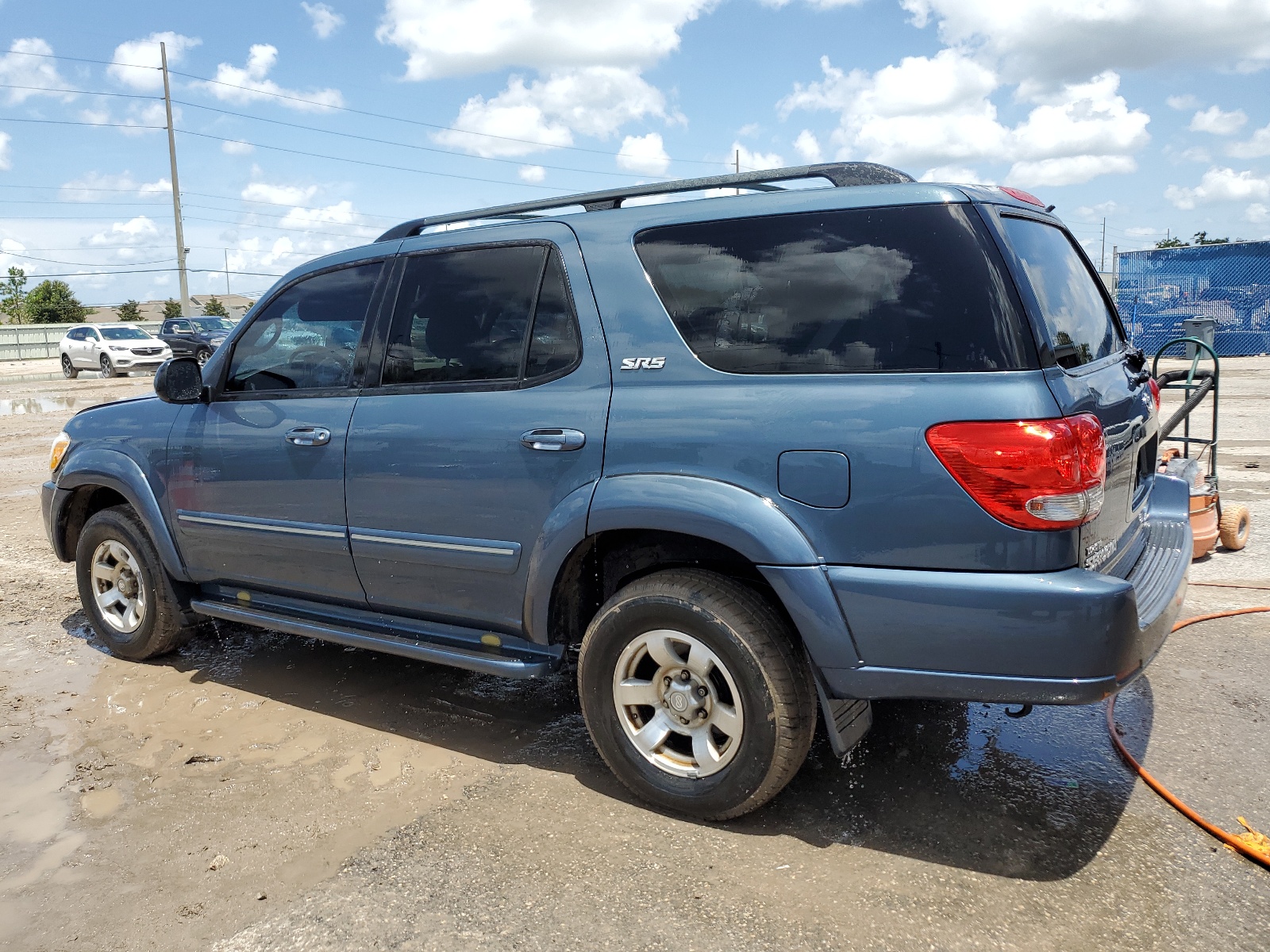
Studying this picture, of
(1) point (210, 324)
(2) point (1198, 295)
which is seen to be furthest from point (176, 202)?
(2) point (1198, 295)

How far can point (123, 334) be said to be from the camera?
90.1ft

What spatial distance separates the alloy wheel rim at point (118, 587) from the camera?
16.0 feet

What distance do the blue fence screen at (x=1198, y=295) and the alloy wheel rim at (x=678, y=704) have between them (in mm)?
20811

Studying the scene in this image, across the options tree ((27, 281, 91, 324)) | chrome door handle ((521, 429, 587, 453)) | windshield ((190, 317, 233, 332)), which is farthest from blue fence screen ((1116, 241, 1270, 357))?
tree ((27, 281, 91, 324))

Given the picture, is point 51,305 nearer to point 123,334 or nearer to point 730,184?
point 123,334

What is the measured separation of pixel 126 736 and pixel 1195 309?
75.5 feet

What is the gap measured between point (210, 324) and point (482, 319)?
92.2 ft

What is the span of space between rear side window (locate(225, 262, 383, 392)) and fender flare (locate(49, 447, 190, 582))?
0.71 meters

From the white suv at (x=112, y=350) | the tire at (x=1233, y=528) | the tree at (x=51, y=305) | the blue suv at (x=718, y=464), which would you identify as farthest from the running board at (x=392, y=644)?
the tree at (x=51, y=305)

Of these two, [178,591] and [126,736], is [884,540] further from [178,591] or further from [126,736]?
[178,591]

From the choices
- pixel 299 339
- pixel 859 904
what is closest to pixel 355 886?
pixel 859 904

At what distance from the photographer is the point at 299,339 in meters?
4.25

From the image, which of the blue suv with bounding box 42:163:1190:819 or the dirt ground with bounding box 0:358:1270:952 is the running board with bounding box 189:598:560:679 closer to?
the blue suv with bounding box 42:163:1190:819

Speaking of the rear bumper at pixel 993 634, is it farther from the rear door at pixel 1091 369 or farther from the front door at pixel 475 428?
the front door at pixel 475 428
